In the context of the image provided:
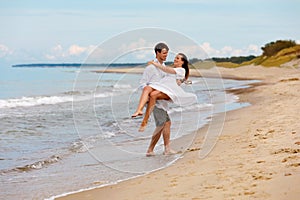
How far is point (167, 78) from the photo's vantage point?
24.9ft

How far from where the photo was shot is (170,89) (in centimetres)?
761

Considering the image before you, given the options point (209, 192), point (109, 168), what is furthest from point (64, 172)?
point (209, 192)

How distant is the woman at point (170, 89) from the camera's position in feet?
24.5

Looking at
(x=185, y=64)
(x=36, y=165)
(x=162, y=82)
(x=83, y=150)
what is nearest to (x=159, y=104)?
(x=162, y=82)

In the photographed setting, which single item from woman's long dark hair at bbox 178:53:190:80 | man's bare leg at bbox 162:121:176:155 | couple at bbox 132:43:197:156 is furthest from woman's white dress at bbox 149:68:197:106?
man's bare leg at bbox 162:121:176:155

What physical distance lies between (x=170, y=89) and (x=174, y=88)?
0.32 feet

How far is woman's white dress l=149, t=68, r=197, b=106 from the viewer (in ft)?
24.8

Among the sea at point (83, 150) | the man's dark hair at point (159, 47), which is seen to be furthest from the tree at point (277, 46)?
the man's dark hair at point (159, 47)

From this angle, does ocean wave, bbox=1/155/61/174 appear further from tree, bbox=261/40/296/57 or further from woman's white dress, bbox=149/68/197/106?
tree, bbox=261/40/296/57

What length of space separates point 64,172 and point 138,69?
7.00 ft

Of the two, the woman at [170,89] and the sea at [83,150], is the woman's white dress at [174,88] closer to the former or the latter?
the woman at [170,89]

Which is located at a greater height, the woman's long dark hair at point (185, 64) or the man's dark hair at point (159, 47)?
the man's dark hair at point (159, 47)

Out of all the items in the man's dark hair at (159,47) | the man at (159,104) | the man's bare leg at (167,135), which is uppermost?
the man's dark hair at (159,47)

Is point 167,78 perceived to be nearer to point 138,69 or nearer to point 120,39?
point 138,69
